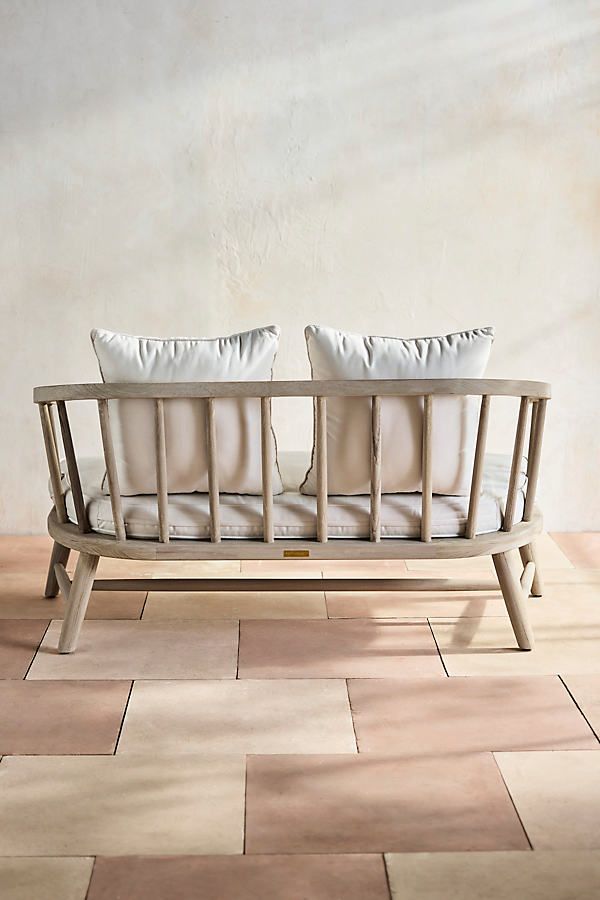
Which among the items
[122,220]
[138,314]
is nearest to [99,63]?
[122,220]

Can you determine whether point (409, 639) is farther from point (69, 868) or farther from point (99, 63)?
point (99, 63)

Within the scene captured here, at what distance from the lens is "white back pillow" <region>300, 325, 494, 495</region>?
231cm

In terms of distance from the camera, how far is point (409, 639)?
2.59 meters

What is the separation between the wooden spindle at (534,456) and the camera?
2.34 metres

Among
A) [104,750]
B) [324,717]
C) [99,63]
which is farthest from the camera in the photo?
[99,63]

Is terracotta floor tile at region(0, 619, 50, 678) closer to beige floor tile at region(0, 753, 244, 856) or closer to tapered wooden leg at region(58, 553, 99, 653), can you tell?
tapered wooden leg at region(58, 553, 99, 653)

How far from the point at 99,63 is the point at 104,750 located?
2579 millimetres

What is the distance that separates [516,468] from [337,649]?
69 centimetres

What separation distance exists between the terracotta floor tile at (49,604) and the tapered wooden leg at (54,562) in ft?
0.08

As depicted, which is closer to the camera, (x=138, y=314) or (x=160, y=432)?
(x=160, y=432)

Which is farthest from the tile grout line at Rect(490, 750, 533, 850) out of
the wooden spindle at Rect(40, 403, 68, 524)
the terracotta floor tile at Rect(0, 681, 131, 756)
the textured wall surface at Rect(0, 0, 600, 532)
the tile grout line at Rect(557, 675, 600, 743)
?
the textured wall surface at Rect(0, 0, 600, 532)

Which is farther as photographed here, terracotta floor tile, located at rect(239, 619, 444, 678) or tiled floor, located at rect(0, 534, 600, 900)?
terracotta floor tile, located at rect(239, 619, 444, 678)

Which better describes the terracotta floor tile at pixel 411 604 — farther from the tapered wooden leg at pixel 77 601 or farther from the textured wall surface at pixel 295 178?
the textured wall surface at pixel 295 178

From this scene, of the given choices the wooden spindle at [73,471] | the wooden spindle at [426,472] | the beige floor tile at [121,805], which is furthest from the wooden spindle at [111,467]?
the wooden spindle at [426,472]
